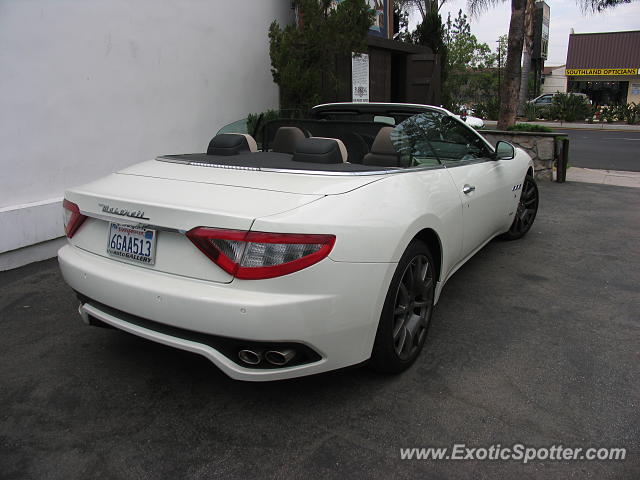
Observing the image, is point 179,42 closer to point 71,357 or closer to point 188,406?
point 71,357

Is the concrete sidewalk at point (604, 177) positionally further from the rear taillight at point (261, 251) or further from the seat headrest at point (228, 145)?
the rear taillight at point (261, 251)

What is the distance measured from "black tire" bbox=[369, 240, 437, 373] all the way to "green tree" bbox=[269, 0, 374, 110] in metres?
5.25

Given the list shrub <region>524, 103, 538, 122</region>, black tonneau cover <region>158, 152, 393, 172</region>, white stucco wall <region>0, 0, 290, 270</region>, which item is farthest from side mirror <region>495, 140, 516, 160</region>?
shrub <region>524, 103, 538, 122</region>

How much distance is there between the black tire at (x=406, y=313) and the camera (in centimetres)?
256

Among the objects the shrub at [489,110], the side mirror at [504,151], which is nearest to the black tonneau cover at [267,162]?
the side mirror at [504,151]

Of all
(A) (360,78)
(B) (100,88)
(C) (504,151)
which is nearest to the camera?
(C) (504,151)

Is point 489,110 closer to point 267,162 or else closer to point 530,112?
point 530,112

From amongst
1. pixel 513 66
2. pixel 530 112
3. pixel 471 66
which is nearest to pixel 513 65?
pixel 513 66

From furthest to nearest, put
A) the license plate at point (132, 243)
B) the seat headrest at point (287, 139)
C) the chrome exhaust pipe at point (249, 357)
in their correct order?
the seat headrest at point (287, 139)
the license plate at point (132, 243)
the chrome exhaust pipe at point (249, 357)

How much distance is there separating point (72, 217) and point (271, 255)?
130 centimetres

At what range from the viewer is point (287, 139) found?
12.3ft

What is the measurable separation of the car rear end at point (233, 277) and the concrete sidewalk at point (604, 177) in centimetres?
883

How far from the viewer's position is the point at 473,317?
3639 millimetres

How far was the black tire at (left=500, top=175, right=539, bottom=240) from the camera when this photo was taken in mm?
5469
